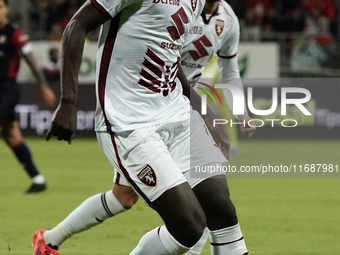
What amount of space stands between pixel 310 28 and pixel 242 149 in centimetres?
549

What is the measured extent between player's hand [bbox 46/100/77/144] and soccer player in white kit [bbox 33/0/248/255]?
22 millimetres

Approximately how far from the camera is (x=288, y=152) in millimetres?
11844

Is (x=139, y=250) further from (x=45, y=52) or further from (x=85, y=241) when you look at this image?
(x=45, y=52)

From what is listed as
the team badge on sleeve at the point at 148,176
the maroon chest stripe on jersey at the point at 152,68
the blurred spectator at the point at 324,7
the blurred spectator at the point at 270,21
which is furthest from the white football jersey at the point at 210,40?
the blurred spectator at the point at 324,7

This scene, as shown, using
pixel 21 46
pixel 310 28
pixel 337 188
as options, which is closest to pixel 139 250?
pixel 21 46

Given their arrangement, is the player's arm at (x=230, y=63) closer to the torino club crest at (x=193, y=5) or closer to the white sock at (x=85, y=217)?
the white sock at (x=85, y=217)

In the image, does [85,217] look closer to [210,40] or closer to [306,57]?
[210,40]

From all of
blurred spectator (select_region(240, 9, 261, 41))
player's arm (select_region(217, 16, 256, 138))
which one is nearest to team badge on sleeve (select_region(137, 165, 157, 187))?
player's arm (select_region(217, 16, 256, 138))

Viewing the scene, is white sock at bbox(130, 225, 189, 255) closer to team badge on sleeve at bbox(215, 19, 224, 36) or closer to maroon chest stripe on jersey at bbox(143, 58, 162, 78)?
maroon chest stripe on jersey at bbox(143, 58, 162, 78)

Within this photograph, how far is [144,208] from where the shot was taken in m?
6.80

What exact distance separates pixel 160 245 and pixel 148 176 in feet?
1.21

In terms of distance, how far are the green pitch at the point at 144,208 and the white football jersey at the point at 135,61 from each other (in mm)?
1751

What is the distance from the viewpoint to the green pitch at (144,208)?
5074 mm

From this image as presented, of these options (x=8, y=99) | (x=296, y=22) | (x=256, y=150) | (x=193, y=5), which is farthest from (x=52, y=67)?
(x=193, y=5)
